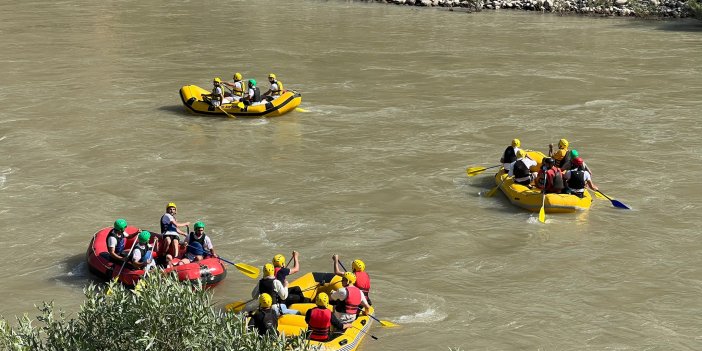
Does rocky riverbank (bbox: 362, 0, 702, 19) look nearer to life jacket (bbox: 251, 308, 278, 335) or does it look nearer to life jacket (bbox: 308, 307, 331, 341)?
life jacket (bbox: 308, 307, 331, 341)

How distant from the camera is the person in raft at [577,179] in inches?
702

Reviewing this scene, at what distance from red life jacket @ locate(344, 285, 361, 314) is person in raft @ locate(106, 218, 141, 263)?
146 inches

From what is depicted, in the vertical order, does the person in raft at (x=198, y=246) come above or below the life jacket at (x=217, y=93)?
below

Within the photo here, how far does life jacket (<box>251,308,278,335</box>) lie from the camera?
38.4ft

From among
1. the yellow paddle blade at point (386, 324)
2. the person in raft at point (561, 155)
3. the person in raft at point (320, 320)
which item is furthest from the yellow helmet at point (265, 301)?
the person in raft at point (561, 155)

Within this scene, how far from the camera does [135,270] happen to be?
14.3m

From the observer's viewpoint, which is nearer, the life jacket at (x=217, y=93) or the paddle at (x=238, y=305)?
the paddle at (x=238, y=305)

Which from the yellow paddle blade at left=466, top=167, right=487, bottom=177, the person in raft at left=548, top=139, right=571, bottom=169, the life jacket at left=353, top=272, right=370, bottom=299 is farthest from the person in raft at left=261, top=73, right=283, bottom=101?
the life jacket at left=353, top=272, right=370, bottom=299

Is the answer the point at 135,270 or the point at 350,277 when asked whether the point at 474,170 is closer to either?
the point at 350,277

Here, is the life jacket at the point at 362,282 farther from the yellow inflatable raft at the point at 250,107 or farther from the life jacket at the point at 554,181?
the yellow inflatable raft at the point at 250,107

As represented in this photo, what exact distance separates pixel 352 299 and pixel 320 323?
0.83 metres

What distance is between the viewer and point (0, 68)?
3206 centimetres

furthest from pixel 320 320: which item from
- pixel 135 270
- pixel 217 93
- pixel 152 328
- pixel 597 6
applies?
pixel 597 6

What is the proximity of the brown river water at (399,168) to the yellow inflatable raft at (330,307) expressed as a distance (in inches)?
15.4
